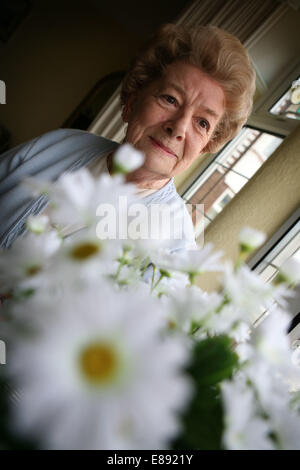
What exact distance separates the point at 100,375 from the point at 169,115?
0.77 meters

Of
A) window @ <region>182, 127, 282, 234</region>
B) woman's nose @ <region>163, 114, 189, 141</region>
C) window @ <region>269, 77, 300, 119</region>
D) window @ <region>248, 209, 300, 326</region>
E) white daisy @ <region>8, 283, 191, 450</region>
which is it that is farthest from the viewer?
window @ <region>182, 127, 282, 234</region>

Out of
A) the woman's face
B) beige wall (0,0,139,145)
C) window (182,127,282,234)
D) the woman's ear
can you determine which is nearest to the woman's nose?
the woman's face

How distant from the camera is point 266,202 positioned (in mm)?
1687

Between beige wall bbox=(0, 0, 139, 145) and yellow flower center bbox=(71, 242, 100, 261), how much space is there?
430 cm

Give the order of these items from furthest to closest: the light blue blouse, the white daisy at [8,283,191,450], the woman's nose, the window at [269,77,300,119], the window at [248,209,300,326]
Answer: the window at [269,77,300,119], the window at [248,209,300,326], the light blue blouse, the woman's nose, the white daisy at [8,283,191,450]

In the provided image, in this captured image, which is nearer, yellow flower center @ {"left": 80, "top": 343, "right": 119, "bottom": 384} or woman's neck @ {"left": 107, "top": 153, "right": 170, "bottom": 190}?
yellow flower center @ {"left": 80, "top": 343, "right": 119, "bottom": 384}

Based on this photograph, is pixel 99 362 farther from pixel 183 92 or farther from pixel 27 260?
pixel 183 92

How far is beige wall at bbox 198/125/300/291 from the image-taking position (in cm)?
164

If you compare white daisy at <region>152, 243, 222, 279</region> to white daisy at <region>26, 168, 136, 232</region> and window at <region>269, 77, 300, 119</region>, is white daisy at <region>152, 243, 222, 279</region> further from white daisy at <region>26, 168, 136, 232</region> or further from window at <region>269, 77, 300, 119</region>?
window at <region>269, 77, 300, 119</region>

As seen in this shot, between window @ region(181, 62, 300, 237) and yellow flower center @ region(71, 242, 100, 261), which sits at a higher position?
window @ region(181, 62, 300, 237)

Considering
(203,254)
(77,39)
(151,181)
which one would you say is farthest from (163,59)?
(77,39)

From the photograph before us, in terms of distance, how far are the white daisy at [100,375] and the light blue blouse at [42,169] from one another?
0.72 metres
